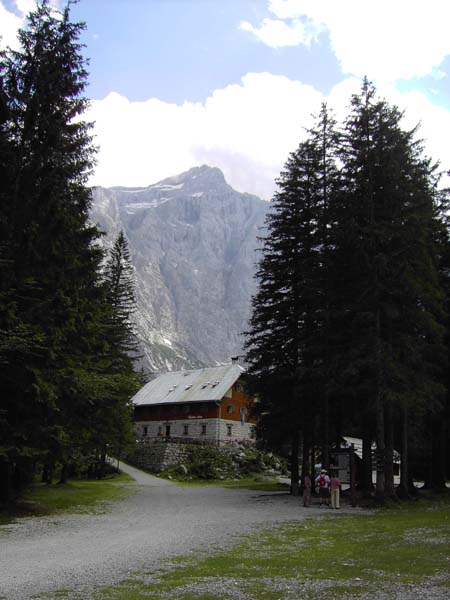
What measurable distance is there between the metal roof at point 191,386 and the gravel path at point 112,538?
37.1 meters

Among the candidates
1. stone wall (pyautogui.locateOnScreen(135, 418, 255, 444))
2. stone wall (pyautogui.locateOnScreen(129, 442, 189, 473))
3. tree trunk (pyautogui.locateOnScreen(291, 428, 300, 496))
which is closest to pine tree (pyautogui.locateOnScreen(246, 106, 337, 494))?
tree trunk (pyautogui.locateOnScreen(291, 428, 300, 496))

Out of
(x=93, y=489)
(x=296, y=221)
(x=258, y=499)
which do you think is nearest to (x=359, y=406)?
(x=258, y=499)

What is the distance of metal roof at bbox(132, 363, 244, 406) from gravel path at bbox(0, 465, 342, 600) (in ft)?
122

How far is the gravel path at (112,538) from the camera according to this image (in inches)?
386

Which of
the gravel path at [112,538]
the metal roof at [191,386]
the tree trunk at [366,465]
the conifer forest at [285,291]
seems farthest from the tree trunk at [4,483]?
the metal roof at [191,386]

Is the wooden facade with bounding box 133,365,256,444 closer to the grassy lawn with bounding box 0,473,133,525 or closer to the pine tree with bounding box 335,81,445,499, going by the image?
the grassy lawn with bounding box 0,473,133,525

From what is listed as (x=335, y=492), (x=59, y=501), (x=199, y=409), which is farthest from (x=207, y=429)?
(x=335, y=492)

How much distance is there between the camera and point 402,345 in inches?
976

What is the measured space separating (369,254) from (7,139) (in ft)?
53.7

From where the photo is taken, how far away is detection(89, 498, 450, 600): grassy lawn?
8.52 m

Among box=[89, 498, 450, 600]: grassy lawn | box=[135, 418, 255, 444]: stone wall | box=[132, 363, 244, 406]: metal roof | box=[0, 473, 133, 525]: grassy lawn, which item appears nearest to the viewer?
box=[89, 498, 450, 600]: grassy lawn

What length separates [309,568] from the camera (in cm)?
1034

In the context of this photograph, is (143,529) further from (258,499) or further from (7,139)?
(7,139)

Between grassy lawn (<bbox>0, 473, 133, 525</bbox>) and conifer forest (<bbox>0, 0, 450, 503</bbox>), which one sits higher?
conifer forest (<bbox>0, 0, 450, 503</bbox>)
